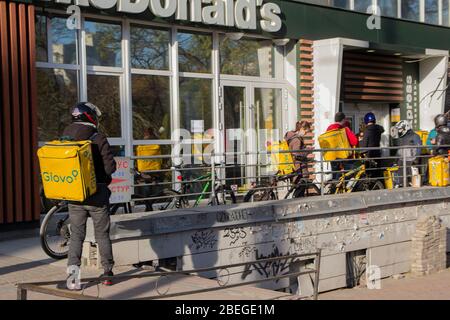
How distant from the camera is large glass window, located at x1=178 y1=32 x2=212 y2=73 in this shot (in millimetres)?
12867

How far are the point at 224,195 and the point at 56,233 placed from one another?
3138mm

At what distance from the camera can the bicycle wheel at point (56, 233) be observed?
7699 millimetres

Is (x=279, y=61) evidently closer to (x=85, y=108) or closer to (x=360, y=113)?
(x=360, y=113)

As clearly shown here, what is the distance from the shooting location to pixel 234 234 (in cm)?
896

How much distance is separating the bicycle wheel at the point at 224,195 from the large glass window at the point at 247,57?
3517 mm

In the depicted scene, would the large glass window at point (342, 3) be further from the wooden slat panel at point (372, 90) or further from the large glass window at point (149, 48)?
the large glass window at point (149, 48)

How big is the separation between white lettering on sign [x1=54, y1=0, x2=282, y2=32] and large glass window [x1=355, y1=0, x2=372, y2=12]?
291 cm

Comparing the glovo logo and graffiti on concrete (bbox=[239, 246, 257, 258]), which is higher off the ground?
the glovo logo

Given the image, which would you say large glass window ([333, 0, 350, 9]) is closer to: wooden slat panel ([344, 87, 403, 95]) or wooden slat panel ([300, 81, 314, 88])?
wooden slat panel ([344, 87, 403, 95])

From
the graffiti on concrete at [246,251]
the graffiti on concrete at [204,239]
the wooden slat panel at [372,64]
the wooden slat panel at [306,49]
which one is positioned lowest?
the graffiti on concrete at [246,251]

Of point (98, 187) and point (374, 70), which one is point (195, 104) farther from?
point (98, 187)

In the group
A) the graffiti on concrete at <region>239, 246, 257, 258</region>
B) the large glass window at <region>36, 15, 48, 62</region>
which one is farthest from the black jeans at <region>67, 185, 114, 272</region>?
the large glass window at <region>36, 15, 48, 62</region>

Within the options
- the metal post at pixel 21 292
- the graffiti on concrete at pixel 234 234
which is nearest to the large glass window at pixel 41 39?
the graffiti on concrete at pixel 234 234

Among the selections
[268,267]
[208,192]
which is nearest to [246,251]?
[268,267]
